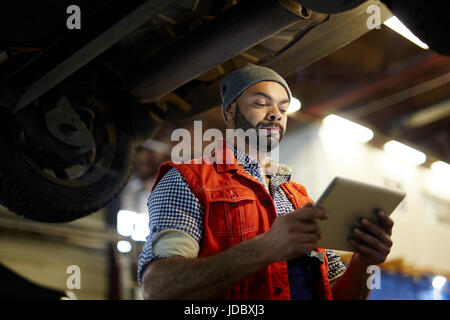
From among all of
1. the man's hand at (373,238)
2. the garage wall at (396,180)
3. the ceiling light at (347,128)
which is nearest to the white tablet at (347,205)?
the man's hand at (373,238)

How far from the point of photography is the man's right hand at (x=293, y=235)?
108 centimetres

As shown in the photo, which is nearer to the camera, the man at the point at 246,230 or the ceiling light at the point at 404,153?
the man at the point at 246,230

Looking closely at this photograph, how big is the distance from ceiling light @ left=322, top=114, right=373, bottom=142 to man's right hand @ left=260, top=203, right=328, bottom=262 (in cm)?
404

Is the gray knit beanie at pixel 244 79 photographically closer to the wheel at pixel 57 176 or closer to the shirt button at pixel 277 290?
the shirt button at pixel 277 290

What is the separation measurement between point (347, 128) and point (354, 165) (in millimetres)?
467

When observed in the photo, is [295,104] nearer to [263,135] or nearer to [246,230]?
[263,135]

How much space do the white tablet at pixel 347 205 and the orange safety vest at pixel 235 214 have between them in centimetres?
17

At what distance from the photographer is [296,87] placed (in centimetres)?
469

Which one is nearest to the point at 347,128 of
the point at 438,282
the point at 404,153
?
the point at 404,153

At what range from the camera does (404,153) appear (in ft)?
19.1

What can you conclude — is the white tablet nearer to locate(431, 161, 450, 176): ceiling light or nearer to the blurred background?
the blurred background

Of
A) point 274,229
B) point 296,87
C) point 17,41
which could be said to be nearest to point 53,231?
point 296,87
